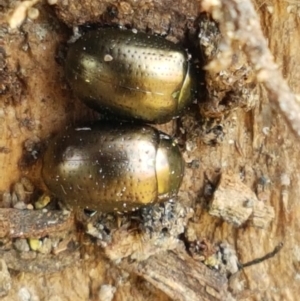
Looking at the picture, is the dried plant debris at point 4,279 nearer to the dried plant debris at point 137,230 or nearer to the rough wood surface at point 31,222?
the rough wood surface at point 31,222

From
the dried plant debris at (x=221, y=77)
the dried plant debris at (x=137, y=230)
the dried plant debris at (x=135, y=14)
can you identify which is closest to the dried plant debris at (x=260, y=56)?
the dried plant debris at (x=221, y=77)

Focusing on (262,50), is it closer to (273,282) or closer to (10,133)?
(10,133)

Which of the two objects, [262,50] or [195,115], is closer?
[262,50]

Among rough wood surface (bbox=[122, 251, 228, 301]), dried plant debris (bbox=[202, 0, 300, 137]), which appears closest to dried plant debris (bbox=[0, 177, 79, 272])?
rough wood surface (bbox=[122, 251, 228, 301])

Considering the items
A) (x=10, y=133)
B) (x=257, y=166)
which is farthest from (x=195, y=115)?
(x=10, y=133)

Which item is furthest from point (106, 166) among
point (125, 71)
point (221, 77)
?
point (221, 77)

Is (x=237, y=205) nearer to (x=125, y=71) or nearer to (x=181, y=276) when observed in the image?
(x=181, y=276)
